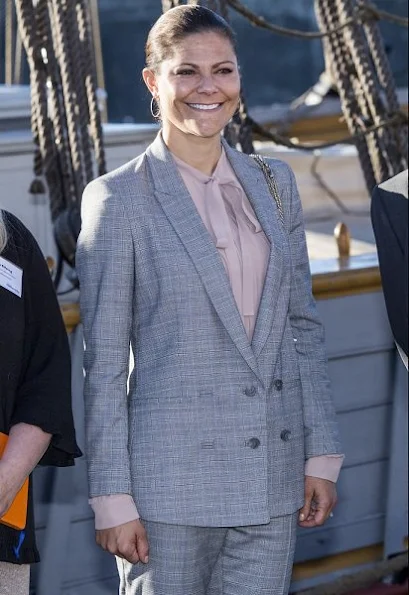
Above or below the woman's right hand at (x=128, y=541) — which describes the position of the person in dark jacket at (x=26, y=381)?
above

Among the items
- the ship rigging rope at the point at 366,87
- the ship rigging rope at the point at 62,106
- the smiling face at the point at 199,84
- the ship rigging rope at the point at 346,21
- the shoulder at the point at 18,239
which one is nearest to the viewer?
the shoulder at the point at 18,239

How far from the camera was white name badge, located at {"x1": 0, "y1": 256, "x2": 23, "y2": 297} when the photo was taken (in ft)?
7.39

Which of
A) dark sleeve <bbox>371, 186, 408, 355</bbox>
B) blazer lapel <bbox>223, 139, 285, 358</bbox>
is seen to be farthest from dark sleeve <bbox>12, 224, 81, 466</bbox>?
dark sleeve <bbox>371, 186, 408, 355</bbox>

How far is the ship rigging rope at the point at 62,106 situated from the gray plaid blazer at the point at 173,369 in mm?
1475

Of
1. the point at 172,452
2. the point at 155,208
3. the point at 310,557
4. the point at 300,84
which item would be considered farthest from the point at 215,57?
the point at 300,84

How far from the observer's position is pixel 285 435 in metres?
2.46

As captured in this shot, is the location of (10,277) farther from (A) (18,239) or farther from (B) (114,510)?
(B) (114,510)

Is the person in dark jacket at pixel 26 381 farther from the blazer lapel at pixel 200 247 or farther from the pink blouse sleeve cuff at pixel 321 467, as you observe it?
the pink blouse sleeve cuff at pixel 321 467

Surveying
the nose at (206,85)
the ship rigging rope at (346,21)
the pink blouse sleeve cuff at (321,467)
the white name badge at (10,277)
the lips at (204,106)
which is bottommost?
the pink blouse sleeve cuff at (321,467)

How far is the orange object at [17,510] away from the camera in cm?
220

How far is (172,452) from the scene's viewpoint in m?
2.37

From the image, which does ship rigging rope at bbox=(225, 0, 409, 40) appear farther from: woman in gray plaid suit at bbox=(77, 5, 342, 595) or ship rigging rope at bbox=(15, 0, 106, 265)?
woman in gray plaid suit at bbox=(77, 5, 342, 595)

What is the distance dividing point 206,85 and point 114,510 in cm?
79

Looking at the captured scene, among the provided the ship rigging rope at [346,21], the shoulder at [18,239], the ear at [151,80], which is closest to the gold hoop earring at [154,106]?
the ear at [151,80]
